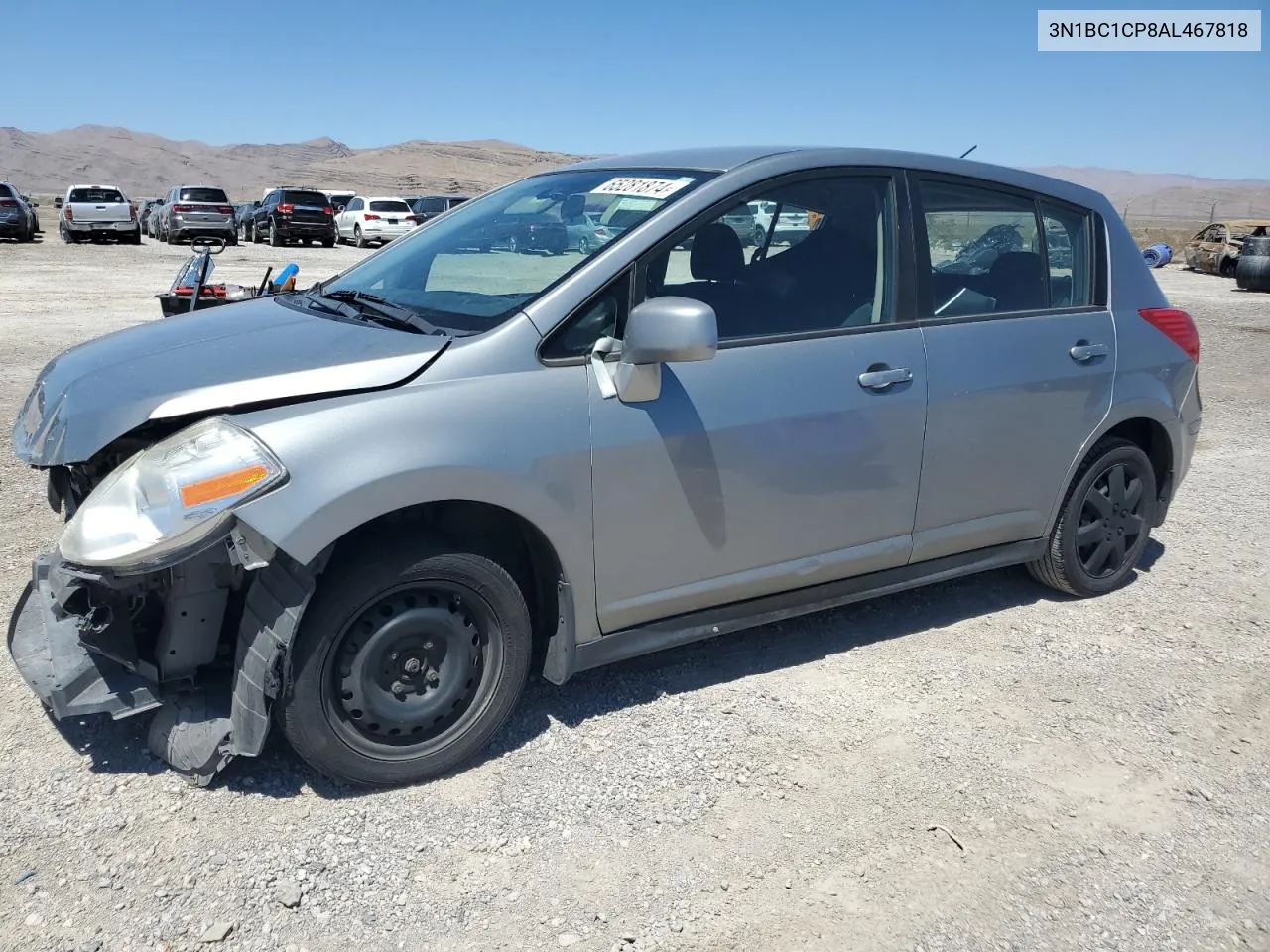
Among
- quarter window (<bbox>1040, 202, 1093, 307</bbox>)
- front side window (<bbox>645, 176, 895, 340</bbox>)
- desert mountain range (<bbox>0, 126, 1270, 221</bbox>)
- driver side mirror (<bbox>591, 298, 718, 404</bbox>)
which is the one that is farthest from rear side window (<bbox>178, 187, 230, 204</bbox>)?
desert mountain range (<bbox>0, 126, 1270, 221</bbox>)

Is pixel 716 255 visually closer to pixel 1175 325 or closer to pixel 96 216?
pixel 1175 325

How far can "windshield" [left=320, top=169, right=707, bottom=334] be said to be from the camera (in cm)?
335

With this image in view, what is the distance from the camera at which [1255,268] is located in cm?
2292

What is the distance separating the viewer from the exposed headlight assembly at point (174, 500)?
8.84 feet

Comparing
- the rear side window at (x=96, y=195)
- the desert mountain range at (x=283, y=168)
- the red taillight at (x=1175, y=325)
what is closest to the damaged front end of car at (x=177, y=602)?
the red taillight at (x=1175, y=325)

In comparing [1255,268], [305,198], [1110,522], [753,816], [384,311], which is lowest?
[753,816]

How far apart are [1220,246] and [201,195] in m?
28.4

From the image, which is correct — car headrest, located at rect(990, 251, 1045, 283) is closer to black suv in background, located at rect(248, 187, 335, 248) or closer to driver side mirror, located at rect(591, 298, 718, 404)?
driver side mirror, located at rect(591, 298, 718, 404)

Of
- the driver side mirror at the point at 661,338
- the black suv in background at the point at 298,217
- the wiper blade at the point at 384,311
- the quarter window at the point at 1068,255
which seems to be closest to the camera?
the driver side mirror at the point at 661,338

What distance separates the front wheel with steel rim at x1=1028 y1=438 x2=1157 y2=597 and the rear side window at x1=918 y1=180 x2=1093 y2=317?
2.44 ft

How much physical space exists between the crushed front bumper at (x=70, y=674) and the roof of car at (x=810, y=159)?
2.46 meters

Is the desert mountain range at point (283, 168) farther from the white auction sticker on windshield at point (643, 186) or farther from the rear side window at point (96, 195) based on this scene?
the white auction sticker on windshield at point (643, 186)

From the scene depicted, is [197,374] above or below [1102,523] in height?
above

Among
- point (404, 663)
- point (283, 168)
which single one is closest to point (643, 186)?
point (404, 663)
